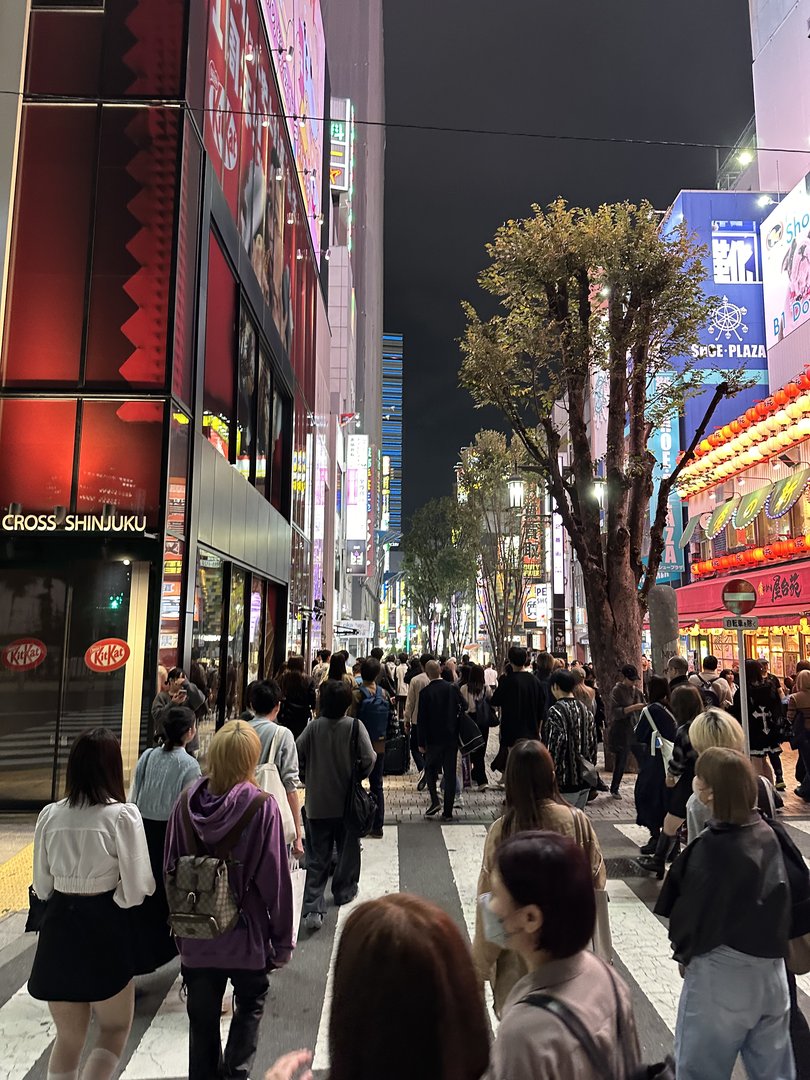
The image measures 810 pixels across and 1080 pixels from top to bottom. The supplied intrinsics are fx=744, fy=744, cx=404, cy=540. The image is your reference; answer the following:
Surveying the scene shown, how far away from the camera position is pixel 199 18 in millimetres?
11547

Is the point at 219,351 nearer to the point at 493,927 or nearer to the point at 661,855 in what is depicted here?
the point at 661,855

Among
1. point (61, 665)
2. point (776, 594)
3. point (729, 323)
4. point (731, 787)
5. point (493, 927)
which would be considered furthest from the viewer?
point (729, 323)

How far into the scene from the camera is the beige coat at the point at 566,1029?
5.13ft

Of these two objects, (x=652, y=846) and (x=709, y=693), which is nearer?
(x=652, y=846)

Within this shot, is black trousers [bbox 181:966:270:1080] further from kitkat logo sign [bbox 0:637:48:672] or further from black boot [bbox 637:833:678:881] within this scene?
kitkat logo sign [bbox 0:637:48:672]

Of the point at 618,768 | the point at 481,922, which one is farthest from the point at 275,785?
the point at 618,768

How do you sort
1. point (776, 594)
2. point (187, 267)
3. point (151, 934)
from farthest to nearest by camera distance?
point (776, 594)
point (187, 267)
point (151, 934)

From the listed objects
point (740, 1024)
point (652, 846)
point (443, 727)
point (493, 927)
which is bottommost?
point (652, 846)

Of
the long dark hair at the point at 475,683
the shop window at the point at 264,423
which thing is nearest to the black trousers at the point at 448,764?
the long dark hair at the point at 475,683

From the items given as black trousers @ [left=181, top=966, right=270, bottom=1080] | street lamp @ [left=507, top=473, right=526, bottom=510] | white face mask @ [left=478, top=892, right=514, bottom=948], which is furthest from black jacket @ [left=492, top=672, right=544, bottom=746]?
street lamp @ [left=507, top=473, right=526, bottom=510]

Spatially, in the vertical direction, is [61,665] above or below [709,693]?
above

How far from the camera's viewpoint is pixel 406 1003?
4.59 feet

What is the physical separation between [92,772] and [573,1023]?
240cm

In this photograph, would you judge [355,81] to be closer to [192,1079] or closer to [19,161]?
[19,161]
